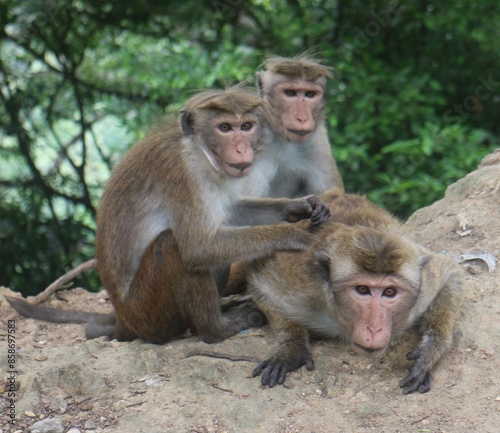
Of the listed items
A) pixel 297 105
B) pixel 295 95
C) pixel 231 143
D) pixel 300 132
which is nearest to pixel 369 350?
pixel 231 143

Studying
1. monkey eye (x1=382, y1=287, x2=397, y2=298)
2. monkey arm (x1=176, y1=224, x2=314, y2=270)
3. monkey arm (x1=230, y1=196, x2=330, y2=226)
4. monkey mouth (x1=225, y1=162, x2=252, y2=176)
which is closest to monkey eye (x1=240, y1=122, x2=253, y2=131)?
monkey mouth (x1=225, y1=162, x2=252, y2=176)

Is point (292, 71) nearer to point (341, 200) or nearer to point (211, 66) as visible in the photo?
point (341, 200)

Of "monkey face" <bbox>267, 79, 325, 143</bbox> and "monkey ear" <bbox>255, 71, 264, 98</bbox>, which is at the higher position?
"monkey ear" <bbox>255, 71, 264, 98</bbox>

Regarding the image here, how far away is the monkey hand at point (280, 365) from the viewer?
168 inches

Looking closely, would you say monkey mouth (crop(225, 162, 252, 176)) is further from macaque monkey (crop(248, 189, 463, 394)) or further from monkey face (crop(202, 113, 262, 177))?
macaque monkey (crop(248, 189, 463, 394))

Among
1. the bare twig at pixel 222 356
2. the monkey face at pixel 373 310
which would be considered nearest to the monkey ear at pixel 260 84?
the bare twig at pixel 222 356

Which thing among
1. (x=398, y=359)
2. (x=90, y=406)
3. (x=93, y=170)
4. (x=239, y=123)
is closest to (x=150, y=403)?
(x=90, y=406)

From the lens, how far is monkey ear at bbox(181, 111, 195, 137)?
4.77 meters

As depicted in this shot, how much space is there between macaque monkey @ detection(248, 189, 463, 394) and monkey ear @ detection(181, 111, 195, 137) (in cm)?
88

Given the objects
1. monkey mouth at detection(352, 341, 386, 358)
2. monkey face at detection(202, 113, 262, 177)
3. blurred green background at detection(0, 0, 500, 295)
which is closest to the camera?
monkey mouth at detection(352, 341, 386, 358)

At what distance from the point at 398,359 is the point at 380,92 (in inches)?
180

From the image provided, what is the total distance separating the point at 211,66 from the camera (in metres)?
8.27

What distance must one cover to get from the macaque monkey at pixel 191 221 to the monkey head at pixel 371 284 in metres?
0.51

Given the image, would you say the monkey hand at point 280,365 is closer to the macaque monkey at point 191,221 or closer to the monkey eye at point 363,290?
the macaque monkey at point 191,221
